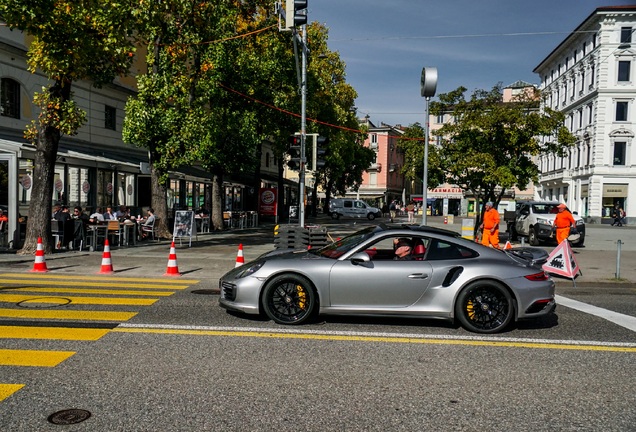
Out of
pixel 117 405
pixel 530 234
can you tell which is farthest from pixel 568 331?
pixel 530 234

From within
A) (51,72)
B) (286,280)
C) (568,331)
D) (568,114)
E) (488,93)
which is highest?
(568,114)

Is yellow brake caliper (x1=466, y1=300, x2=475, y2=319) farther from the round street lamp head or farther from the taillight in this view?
the round street lamp head

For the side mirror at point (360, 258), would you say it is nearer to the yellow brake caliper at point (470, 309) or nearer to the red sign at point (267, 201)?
the yellow brake caliper at point (470, 309)

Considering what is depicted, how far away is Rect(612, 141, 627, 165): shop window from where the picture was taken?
49.6 m

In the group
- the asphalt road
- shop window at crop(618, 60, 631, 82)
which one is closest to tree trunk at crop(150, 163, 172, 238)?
the asphalt road

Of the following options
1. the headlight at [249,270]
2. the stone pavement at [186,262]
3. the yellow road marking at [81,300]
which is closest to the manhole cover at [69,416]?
the headlight at [249,270]

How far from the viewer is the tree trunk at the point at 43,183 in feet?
46.8

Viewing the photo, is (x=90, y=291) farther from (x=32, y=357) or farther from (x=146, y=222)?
(x=146, y=222)

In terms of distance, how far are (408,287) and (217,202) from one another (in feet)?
69.2

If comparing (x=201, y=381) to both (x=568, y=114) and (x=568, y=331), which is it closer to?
(x=568, y=331)

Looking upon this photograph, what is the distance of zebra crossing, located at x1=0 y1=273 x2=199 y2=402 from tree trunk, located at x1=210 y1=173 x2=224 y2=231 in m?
15.6

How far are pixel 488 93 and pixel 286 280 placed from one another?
19.5 m

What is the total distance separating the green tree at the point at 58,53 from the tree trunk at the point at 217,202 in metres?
11.4

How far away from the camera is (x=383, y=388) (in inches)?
175
